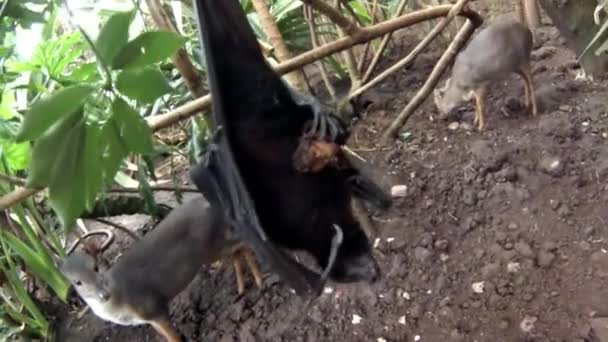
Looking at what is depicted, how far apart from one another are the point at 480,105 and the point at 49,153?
107 centimetres

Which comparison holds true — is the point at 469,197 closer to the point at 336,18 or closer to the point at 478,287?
the point at 478,287

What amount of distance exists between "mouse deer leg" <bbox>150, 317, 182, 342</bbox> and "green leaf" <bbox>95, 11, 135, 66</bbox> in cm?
67

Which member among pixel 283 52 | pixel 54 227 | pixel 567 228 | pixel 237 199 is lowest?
pixel 567 228

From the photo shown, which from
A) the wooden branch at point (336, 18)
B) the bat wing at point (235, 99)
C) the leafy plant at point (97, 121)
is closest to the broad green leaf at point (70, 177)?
the leafy plant at point (97, 121)

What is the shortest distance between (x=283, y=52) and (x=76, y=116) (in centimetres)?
66

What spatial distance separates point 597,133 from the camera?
1345mm

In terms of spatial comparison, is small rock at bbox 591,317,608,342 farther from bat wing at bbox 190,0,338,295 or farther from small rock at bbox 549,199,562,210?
bat wing at bbox 190,0,338,295

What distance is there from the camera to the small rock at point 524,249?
1.14 meters

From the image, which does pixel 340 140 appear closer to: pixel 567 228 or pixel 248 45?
pixel 248 45

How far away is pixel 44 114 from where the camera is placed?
2.02ft

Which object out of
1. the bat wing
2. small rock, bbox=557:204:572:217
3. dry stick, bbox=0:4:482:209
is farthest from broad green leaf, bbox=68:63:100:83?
small rock, bbox=557:204:572:217

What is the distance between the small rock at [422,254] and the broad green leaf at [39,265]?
63cm

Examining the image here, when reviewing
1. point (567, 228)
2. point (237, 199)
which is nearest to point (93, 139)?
point (237, 199)

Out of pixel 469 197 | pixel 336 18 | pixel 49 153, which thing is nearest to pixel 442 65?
pixel 469 197
